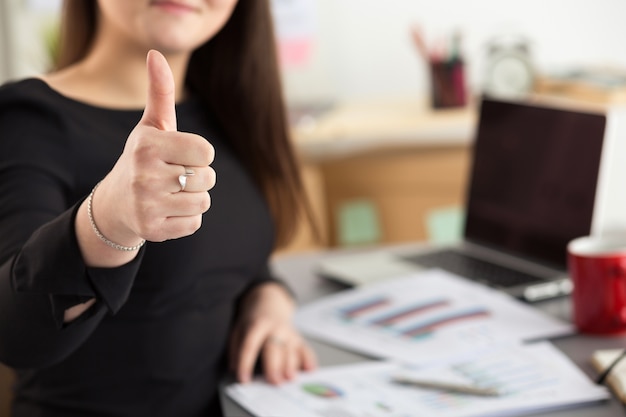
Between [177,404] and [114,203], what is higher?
[114,203]

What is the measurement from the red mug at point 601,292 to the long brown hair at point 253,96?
0.42 metres

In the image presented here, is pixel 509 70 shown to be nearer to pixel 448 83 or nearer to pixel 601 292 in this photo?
A: pixel 448 83

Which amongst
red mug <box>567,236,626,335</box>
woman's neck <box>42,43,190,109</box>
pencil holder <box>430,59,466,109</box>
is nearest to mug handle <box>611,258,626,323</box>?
red mug <box>567,236,626,335</box>

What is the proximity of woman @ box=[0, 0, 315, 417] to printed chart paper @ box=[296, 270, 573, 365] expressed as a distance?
0.26 feet

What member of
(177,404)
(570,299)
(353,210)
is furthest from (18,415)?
(353,210)

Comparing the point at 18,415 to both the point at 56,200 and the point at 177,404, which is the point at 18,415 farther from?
the point at 56,200

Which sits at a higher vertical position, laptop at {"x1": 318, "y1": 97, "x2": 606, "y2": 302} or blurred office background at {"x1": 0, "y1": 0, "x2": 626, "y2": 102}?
blurred office background at {"x1": 0, "y1": 0, "x2": 626, "y2": 102}

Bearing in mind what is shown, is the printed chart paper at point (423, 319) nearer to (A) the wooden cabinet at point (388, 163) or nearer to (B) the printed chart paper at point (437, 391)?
(B) the printed chart paper at point (437, 391)

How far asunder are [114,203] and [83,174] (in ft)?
0.92

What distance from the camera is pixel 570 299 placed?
130 centimetres

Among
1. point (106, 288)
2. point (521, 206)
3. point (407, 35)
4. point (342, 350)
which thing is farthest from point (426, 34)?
point (106, 288)

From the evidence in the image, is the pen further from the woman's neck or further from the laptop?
the woman's neck

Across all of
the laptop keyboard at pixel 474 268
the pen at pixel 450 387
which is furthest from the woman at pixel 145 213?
the laptop keyboard at pixel 474 268

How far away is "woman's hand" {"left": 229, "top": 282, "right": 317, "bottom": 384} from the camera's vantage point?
1.07 meters
